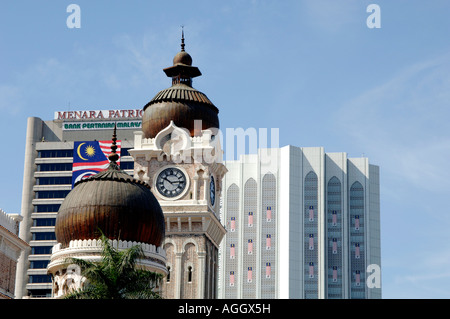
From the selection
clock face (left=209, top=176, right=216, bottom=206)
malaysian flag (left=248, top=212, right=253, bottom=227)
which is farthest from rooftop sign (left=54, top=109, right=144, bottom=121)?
clock face (left=209, top=176, right=216, bottom=206)

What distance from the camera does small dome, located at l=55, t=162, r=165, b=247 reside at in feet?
200

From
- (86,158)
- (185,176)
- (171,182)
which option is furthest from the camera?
(86,158)

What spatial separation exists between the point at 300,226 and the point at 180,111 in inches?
3650

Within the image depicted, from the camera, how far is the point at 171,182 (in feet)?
268

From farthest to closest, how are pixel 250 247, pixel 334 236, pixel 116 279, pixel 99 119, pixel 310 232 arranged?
pixel 334 236 < pixel 310 232 < pixel 250 247 < pixel 99 119 < pixel 116 279

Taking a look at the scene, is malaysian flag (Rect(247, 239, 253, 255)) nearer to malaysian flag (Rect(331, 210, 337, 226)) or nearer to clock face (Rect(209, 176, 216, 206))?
malaysian flag (Rect(331, 210, 337, 226))

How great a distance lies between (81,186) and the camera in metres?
63.8

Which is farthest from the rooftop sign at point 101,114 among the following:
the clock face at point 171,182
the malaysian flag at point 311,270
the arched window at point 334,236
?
the clock face at point 171,182

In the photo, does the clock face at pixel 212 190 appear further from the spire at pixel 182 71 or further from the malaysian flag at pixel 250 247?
the malaysian flag at pixel 250 247

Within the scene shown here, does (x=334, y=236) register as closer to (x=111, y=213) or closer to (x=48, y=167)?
(x=48, y=167)

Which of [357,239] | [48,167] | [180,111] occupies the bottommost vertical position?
[180,111]

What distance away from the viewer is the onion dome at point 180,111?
82.8 m

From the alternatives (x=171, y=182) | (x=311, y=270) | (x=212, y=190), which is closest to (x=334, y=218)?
(x=311, y=270)

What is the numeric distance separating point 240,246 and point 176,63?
3394 inches
